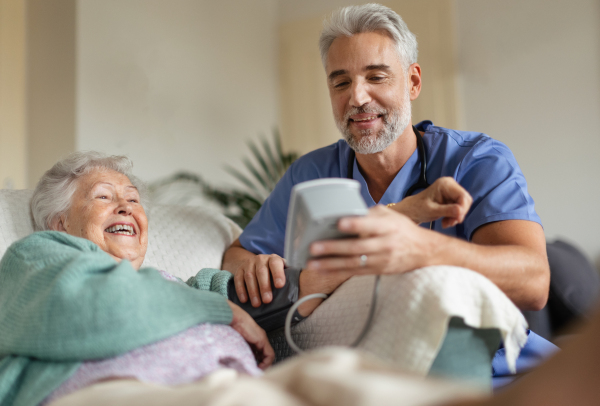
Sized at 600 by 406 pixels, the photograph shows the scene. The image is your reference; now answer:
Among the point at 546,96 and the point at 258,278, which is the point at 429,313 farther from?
the point at 546,96

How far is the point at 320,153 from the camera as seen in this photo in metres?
1.79

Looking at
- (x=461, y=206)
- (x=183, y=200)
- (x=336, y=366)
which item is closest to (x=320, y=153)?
(x=461, y=206)

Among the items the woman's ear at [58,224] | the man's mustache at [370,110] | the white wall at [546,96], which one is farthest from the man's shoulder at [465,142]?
the white wall at [546,96]

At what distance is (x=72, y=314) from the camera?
2.93ft

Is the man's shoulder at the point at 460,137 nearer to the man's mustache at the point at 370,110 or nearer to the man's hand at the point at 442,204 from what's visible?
the man's mustache at the point at 370,110

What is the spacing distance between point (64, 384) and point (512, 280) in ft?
2.98

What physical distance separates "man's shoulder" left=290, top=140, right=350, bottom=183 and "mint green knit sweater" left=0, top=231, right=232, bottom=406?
0.77 metres

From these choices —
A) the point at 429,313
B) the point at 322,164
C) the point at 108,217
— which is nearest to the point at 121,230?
the point at 108,217

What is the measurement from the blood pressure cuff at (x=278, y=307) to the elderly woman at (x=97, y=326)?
6 cm

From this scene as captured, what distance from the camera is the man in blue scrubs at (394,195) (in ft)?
3.03

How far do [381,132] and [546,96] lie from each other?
216 centimetres

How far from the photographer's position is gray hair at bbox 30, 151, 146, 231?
1.42 meters

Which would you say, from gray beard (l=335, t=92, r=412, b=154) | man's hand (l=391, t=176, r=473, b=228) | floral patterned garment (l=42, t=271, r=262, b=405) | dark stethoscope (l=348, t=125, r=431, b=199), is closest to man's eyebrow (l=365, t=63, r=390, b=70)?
gray beard (l=335, t=92, r=412, b=154)

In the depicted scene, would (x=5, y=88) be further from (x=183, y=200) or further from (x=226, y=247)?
(x=226, y=247)
